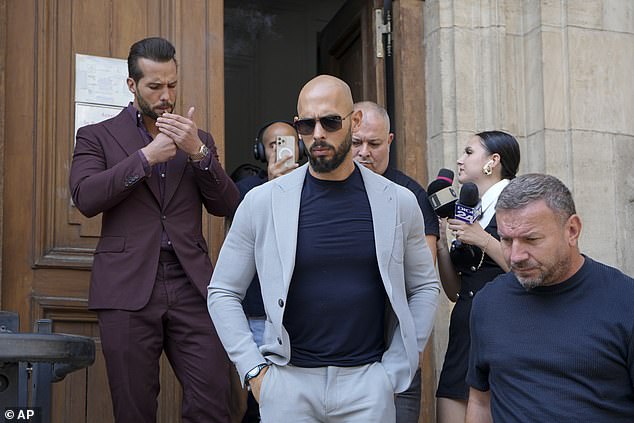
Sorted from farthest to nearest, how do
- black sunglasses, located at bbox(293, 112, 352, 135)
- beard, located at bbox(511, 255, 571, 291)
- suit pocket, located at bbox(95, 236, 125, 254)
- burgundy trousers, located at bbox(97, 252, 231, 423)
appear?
1. suit pocket, located at bbox(95, 236, 125, 254)
2. burgundy trousers, located at bbox(97, 252, 231, 423)
3. black sunglasses, located at bbox(293, 112, 352, 135)
4. beard, located at bbox(511, 255, 571, 291)

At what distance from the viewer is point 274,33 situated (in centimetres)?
1059

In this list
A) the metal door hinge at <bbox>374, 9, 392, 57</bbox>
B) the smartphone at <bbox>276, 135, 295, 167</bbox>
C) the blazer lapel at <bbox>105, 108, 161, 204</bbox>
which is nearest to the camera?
the blazer lapel at <bbox>105, 108, 161, 204</bbox>

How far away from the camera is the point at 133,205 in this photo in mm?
5031

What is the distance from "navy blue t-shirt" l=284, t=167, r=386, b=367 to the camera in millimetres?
3990

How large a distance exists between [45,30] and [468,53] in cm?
257

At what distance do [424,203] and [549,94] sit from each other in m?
1.96

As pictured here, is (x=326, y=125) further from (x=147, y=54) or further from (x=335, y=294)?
(x=147, y=54)

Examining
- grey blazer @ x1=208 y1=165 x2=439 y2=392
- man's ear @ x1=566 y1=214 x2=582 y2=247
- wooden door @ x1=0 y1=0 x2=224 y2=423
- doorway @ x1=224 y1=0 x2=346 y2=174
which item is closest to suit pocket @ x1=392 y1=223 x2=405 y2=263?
grey blazer @ x1=208 y1=165 x2=439 y2=392

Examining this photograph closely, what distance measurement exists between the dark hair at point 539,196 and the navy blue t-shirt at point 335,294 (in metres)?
0.53

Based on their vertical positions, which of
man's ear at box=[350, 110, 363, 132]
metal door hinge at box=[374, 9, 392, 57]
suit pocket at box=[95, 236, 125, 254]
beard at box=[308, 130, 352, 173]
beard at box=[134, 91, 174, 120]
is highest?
metal door hinge at box=[374, 9, 392, 57]

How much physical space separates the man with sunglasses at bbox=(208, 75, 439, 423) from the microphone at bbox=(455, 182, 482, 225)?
916 mm

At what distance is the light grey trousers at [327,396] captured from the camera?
12.8ft

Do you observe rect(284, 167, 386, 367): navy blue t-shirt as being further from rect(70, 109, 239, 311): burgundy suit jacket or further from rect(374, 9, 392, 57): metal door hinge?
rect(374, 9, 392, 57): metal door hinge

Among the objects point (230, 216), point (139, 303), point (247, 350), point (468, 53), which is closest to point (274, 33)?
point (468, 53)
